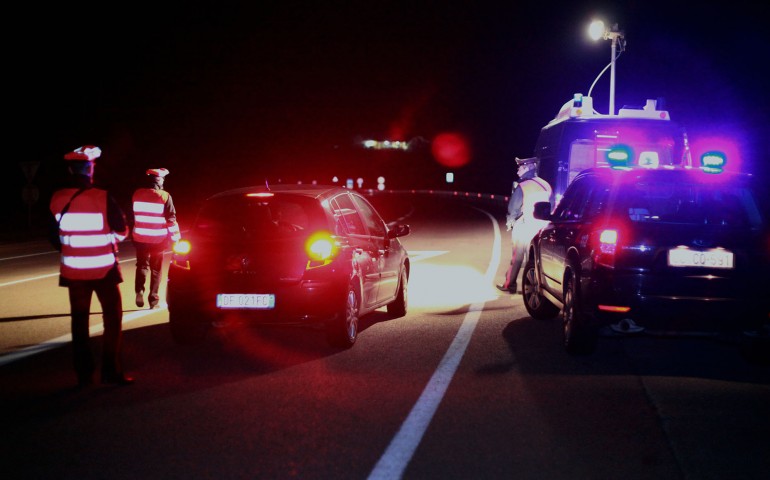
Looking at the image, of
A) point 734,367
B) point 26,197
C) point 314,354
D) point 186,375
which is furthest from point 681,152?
point 26,197

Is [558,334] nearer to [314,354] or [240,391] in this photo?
[314,354]

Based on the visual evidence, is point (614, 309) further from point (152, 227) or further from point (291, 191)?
point (152, 227)

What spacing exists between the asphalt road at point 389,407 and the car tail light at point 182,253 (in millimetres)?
793

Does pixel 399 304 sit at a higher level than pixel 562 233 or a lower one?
lower

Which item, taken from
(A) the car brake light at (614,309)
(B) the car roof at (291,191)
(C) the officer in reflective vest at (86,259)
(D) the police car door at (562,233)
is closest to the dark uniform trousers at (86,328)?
(C) the officer in reflective vest at (86,259)

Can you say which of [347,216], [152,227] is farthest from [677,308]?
[152,227]

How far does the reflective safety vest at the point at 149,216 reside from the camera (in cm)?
1091

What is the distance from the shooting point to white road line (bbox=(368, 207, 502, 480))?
487 centimetres

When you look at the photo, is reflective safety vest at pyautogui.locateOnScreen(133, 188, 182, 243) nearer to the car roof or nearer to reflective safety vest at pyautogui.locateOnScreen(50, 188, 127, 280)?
the car roof

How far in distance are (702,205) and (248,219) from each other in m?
4.20

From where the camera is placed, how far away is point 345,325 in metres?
8.26

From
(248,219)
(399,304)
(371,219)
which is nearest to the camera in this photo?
(248,219)

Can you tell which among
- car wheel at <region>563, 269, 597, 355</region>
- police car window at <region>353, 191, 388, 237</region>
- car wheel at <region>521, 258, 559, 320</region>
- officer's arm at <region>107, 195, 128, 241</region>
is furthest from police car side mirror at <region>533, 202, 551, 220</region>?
officer's arm at <region>107, 195, 128, 241</region>

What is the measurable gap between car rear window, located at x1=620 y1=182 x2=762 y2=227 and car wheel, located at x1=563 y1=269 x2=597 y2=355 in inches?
33.3
